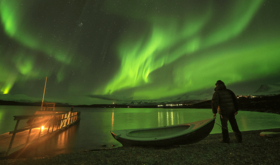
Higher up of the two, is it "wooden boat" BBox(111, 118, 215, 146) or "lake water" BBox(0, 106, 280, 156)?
"wooden boat" BBox(111, 118, 215, 146)

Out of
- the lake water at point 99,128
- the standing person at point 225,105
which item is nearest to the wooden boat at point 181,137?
the standing person at point 225,105

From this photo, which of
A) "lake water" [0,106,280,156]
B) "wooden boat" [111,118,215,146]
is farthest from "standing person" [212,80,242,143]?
"lake water" [0,106,280,156]

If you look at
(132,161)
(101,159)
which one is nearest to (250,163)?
(132,161)

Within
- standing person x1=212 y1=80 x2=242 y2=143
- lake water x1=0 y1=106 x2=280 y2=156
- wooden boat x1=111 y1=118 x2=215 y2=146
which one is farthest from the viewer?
lake water x1=0 y1=106 x2=280 y2=156

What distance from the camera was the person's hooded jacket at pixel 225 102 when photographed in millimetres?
6984

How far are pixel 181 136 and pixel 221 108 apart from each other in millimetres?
2508

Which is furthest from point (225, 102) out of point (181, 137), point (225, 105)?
point (181, 137)

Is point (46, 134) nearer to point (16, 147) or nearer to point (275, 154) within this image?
point (16, 147)

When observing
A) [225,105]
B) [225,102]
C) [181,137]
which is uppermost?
[225,102]

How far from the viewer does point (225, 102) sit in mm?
7066

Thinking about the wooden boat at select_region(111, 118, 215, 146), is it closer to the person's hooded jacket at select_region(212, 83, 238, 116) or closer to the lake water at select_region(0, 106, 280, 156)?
the person's hooded jacket at select_region(212, 83, 238, 116)

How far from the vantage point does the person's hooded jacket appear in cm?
698

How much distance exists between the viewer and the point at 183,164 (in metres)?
4.87

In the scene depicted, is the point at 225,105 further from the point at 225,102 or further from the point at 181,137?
the point at 181,137
